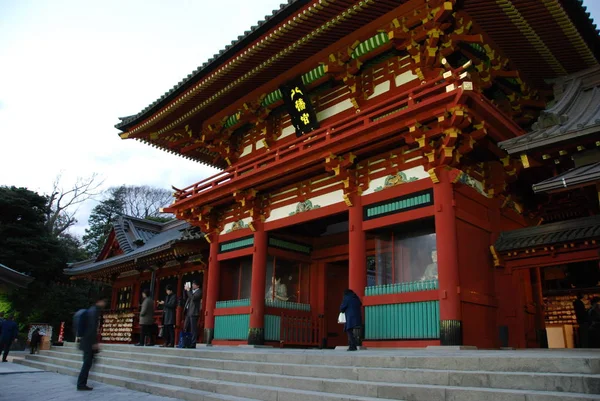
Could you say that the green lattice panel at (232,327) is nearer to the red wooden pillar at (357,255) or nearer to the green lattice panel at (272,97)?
the red wooden pillar at (357,255)

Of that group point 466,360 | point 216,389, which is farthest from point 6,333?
point 466,360

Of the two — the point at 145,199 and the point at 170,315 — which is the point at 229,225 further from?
the point at 145,199

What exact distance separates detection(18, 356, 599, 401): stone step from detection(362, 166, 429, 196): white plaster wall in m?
5.54

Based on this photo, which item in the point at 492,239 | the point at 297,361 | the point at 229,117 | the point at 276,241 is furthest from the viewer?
the point at 229,117

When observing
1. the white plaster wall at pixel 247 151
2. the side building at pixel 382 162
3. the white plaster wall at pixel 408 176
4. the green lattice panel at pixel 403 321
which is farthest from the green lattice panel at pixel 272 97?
the green lattice panel at pixel 403 321

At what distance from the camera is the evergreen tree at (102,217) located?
47375mm

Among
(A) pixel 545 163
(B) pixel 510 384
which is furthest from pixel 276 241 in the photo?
(B) pixel 510 384

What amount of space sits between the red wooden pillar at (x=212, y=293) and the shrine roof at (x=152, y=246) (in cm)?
164

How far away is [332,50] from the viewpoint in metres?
12.5

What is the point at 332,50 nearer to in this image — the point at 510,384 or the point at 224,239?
the point at 224,239

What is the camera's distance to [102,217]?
167 feet

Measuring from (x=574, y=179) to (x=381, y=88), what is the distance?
6132 mm

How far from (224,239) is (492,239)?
838 centimetres

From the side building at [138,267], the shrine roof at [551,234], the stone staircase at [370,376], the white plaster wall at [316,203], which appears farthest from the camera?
the side building at [138,267]
